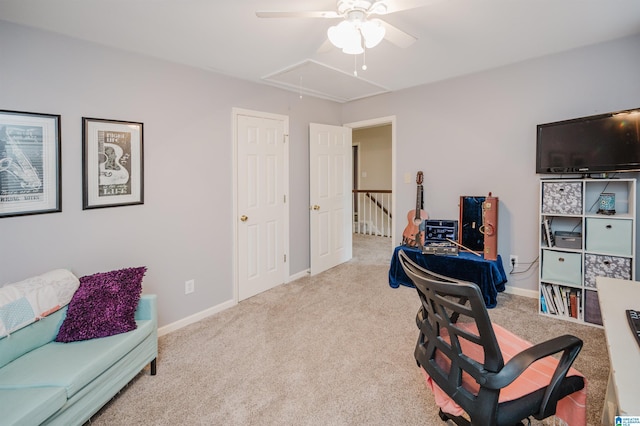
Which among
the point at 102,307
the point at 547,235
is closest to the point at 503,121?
the point at 547,235

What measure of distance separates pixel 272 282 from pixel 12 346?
235 centimetres

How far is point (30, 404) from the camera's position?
1314 mm

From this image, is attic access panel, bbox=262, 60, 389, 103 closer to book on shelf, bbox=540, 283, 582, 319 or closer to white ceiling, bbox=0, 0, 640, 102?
white ceiling, bbox=0, 0, 640, 102

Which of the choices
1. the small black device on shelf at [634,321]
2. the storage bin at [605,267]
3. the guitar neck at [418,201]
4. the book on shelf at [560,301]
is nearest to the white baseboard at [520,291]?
the book on shelf at [560,301]

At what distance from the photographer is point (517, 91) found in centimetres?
313

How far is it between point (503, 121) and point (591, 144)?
2.73 feet

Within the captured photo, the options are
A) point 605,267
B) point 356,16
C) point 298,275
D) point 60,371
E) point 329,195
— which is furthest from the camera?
point 329,195

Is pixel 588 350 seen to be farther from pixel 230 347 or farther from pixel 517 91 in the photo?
pixel 230 347

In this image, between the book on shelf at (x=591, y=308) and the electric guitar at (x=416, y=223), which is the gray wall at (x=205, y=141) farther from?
the book on shelf at (x=591, y=308)

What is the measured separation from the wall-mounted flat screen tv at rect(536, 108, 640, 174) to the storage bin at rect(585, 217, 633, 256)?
1.40 feet

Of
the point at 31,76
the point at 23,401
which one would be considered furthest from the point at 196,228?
the point at 23,401

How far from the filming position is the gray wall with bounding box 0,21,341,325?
205cm

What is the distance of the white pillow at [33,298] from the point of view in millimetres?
1623

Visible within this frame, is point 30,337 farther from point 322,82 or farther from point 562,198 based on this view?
point 562,198
